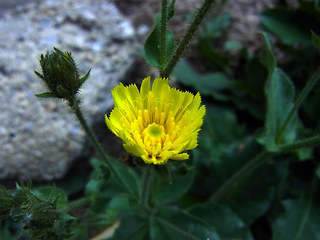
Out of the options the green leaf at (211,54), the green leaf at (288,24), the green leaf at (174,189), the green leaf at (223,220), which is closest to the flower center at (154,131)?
the green leaf at (174,189)

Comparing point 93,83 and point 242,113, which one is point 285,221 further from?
point 93,83

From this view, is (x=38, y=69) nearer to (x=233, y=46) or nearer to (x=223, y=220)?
(x=233, y=46)

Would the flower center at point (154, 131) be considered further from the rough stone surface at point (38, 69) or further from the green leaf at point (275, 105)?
the rough stone surface at point (38, 69)

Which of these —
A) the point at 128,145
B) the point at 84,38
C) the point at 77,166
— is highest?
the point at 128,145

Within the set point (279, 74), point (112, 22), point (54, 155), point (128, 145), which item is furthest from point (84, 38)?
point (128, 145)

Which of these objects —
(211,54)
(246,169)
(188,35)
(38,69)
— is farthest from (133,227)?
(211,54)

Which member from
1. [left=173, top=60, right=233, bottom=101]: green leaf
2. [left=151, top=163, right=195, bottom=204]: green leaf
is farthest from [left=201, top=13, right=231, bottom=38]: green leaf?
[left=151, top=163, right=195, bottom=204]: green leaf
